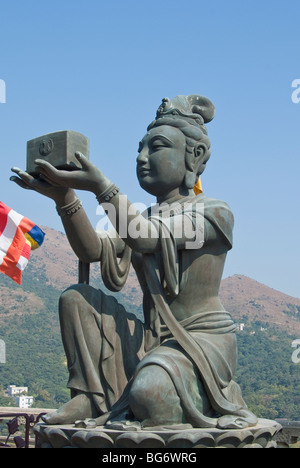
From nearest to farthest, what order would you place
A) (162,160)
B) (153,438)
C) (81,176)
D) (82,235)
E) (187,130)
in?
(153,438), (81,176), (82,235), (162,160), (187,130)

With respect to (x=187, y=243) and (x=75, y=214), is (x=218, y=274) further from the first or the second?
(x=75, y=214)

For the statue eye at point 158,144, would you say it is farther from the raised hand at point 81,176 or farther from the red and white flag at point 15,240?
the red and white flag at point 15,240

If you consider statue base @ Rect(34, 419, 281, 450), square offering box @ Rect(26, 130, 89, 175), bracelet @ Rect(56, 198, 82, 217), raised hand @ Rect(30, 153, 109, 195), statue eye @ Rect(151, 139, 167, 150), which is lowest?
statue base @ Rect(34, 419, 281, 450)

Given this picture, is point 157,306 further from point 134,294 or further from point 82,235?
point 134,294

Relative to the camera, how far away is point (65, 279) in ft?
A: 228

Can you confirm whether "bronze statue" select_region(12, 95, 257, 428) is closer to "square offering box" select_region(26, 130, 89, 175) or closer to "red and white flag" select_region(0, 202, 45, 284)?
"square offering box" select_region(26, 130, 89, 175)

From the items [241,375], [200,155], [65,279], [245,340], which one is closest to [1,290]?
[65,279]

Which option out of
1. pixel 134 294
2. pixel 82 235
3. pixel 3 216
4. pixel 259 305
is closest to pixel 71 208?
pixel 82 235

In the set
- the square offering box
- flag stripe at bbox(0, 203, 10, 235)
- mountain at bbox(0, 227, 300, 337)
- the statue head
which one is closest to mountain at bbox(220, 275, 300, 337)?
mountain at bbox(0, 227, 300, 337)

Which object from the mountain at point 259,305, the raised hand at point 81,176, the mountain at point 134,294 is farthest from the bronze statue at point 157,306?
the mountain at point 259,305

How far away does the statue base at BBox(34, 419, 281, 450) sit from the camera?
514 centimetres

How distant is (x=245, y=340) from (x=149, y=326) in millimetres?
32545

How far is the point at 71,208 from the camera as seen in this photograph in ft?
19.6

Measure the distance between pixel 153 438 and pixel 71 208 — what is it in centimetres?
194
